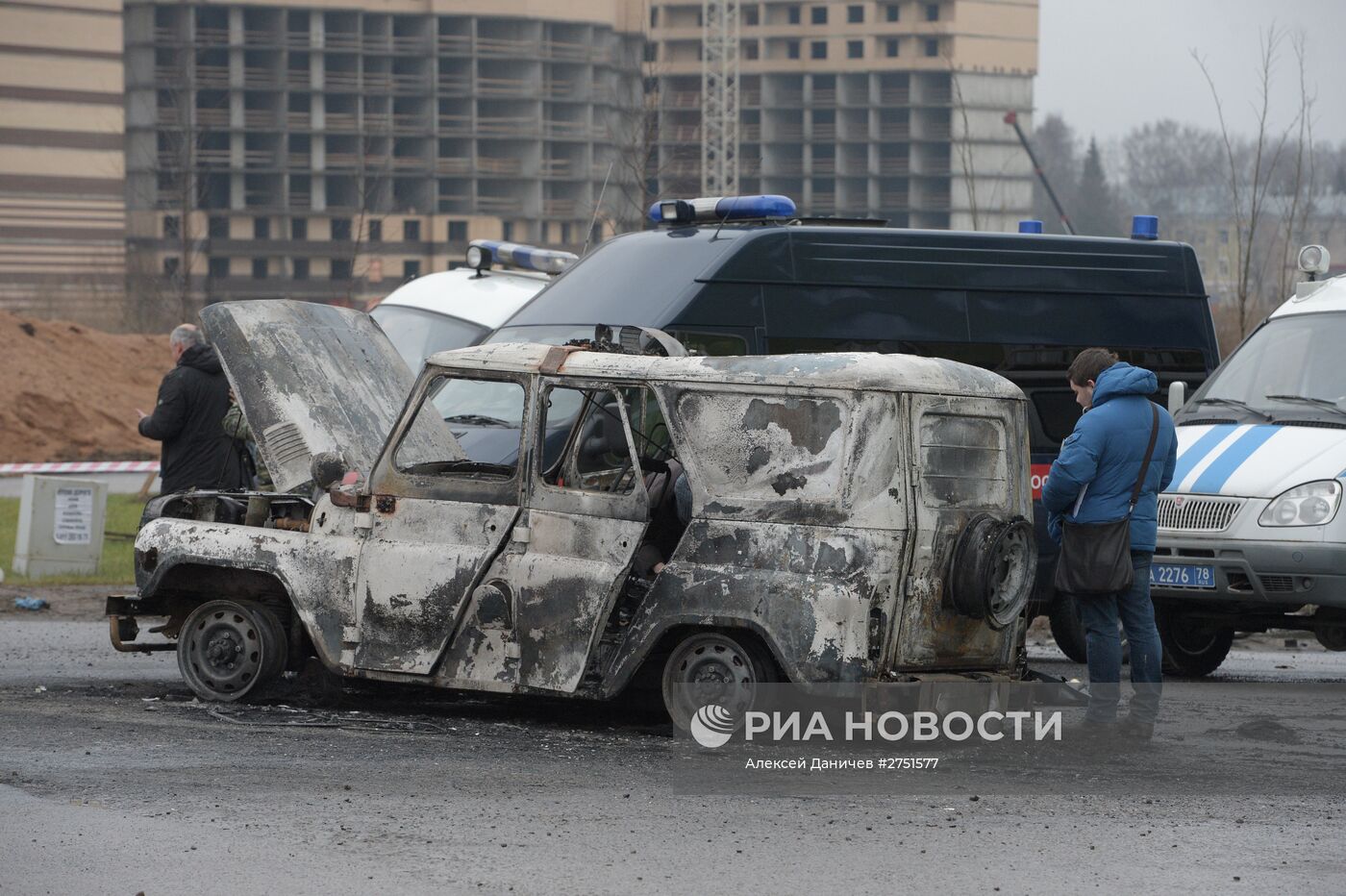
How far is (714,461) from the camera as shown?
327 inches

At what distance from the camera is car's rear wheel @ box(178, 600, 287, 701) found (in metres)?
9.24

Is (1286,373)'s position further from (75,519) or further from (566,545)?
(75,519)

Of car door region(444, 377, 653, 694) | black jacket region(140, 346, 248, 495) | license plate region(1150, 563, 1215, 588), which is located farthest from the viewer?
black jacket region(140, 346, 248, 495)

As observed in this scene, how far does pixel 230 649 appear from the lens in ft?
30.7

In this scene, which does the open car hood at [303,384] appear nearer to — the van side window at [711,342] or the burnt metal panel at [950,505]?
the van side window at [711,342]

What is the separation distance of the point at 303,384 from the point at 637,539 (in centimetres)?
238

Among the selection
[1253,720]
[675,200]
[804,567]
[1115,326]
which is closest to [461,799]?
[804,567]

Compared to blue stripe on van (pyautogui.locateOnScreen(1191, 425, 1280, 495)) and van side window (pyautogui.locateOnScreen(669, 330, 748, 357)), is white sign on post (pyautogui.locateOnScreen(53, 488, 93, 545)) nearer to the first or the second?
van side window (pyautogui.locateOnScreen(669, 330, 748, 357))

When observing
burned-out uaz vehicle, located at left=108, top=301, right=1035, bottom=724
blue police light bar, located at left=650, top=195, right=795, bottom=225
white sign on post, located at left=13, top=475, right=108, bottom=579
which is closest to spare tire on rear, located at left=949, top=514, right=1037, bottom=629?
burned-out uaz vehicle, located at left=108, top=301, right=1035, bottom=724

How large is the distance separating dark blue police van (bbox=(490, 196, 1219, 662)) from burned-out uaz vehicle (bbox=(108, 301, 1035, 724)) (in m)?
2.51

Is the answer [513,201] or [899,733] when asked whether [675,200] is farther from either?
[513,201]

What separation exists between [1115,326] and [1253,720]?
406cm

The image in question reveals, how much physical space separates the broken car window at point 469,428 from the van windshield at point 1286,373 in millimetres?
4181

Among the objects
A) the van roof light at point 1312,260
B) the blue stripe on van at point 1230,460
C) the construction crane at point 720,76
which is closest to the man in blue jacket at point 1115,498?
the blue stripe on van at point 1230,460
